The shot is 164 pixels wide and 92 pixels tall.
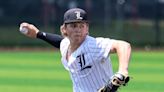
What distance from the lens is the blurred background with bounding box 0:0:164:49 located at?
92.1 ft

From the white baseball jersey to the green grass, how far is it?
667 centimetres

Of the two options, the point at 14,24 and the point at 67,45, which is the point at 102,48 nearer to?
the point at 67,45

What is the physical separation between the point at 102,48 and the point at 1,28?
23.3 metres

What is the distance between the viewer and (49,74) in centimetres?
1638

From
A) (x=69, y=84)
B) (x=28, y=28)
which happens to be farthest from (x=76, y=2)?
(x=28, y=28)

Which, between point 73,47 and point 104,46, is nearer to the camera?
point 104,46

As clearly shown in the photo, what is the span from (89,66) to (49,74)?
10413 mm

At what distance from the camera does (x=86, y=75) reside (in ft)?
19.8

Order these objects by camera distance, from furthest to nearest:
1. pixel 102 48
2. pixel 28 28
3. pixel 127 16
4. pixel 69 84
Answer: pixel 127 16 → pixel 69 84 → pixel 28 28 → pixel 102 48

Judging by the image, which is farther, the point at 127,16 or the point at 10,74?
the point at 127,16

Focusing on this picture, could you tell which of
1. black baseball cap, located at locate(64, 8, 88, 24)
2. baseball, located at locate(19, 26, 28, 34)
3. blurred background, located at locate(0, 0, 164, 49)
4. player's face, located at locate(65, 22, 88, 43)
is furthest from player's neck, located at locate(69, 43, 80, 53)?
blurred background, located at locate(0, 0, 164, 49)

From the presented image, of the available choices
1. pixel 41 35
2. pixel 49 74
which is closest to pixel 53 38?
pixel 41 35

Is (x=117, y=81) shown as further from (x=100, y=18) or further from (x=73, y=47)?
(x=100, y=18)

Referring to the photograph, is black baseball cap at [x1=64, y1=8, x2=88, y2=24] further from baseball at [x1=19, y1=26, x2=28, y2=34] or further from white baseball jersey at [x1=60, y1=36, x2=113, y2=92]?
baseball at [x1=19, y1=26, x2=28, y2=34]
